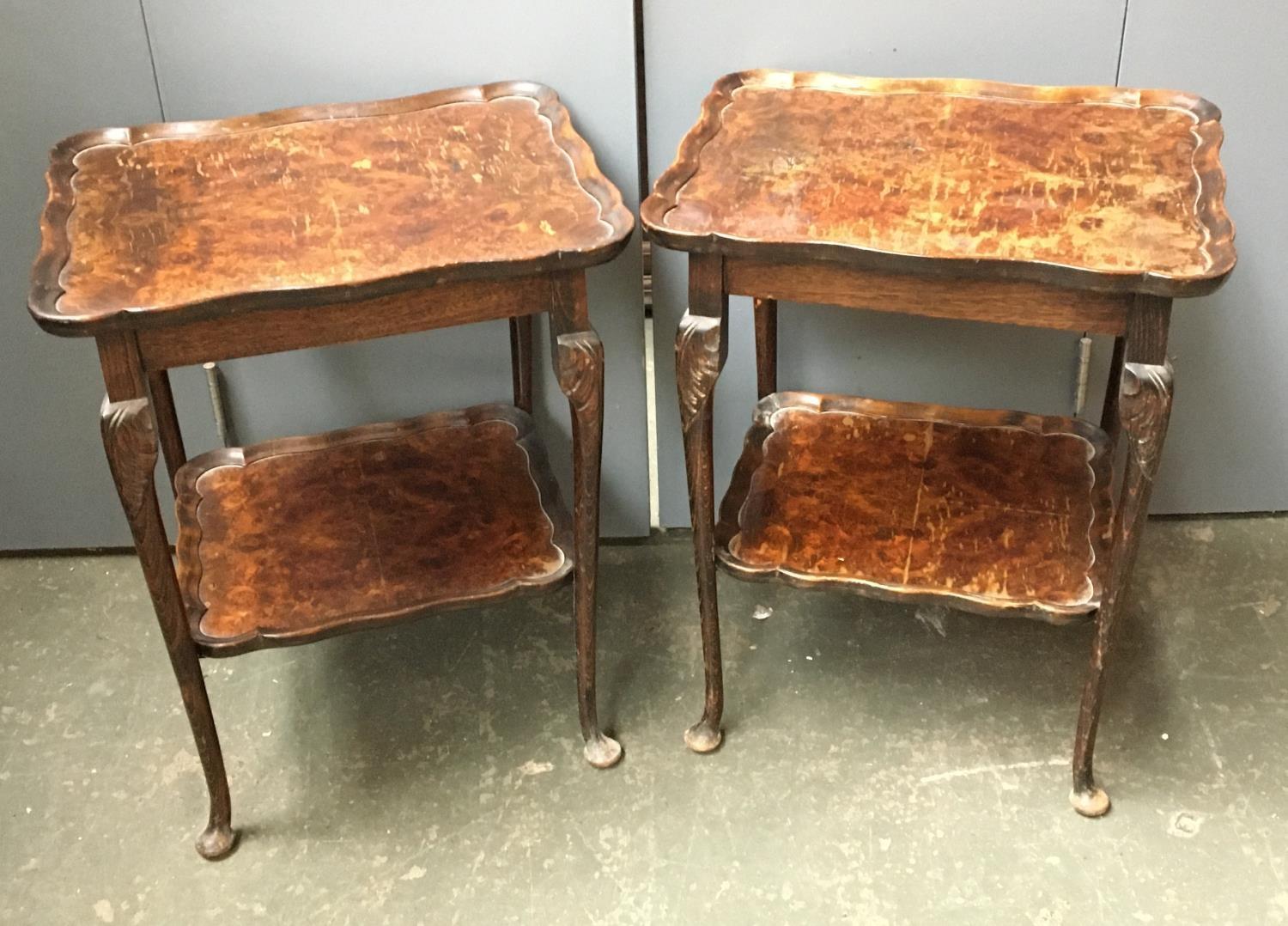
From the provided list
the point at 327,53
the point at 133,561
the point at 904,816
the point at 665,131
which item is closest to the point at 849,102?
the point at 665,131

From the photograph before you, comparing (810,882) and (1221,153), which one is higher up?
(1221,153)

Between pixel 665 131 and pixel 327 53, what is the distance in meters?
0.47

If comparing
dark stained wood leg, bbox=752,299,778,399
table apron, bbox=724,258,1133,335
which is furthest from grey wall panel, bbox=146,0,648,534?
table apron, bbox=724,258,1133,335

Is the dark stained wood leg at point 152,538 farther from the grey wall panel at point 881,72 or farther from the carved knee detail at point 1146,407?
the carved knee detail at point 1146,407

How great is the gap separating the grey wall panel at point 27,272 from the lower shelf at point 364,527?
0.30 metres

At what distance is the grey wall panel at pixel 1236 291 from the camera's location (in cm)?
167

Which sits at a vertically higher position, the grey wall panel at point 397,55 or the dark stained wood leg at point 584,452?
the grey wall panel at point 397,55

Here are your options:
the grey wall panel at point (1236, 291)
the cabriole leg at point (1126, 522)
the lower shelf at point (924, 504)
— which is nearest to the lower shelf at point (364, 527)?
the lower shelf at point (924, 504)

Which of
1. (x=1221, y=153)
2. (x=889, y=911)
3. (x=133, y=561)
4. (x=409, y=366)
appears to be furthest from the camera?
(x=133, y=561)

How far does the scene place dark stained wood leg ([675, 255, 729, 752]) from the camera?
1383 millimetres

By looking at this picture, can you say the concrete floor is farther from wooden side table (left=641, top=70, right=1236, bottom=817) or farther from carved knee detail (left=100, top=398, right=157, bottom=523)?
carved knee detail (left=100, top=398, right=157, bottom=523)

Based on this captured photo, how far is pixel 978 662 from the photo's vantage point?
1.85 meters

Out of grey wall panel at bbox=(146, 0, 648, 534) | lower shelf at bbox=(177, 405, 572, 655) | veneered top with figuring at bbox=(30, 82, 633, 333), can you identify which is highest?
grey wall panel at bbox=(146, 0, 648, 534)

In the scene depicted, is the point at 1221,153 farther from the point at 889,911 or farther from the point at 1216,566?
the point at 889,911
